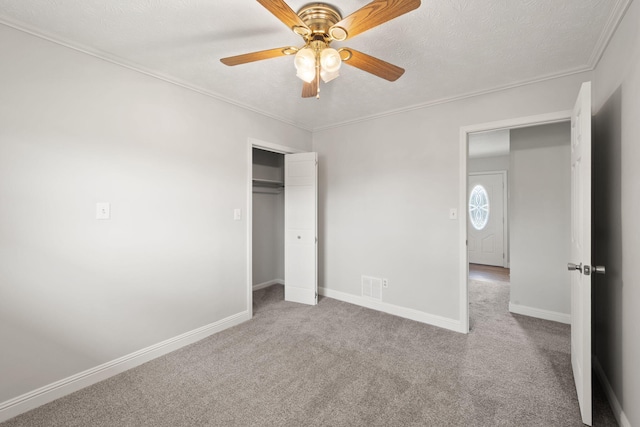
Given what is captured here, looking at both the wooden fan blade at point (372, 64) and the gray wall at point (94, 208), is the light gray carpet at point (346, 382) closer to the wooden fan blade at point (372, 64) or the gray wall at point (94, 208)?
the gray wall at point (94, 208)

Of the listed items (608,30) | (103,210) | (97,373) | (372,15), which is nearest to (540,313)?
(608,30)

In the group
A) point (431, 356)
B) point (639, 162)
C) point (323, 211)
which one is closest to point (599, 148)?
point (639, 162)

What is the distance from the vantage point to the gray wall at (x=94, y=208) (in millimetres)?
1758

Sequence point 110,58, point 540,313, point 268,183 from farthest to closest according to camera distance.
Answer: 1. point 268,183
2. point 540,313
3. point 110,58

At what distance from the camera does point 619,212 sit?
1.66 metres

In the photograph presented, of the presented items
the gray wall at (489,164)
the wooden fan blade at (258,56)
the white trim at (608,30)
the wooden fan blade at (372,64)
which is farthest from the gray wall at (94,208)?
the gray wall at (489,164)

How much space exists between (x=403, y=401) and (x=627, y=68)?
2342 millimetres

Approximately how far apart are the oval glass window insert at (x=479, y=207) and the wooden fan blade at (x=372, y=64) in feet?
18.1

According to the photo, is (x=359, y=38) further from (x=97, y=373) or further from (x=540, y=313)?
(x=540, y=313)

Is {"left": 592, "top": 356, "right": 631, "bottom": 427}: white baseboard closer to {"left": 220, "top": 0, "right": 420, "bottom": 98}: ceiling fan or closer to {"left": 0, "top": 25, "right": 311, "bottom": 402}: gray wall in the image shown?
{"left": 220, "top": 0, "right": 420, "bottom": 98}: ceiling fan

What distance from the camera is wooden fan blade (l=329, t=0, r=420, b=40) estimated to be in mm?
1232

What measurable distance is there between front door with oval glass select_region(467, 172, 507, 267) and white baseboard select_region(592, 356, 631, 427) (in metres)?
4.13

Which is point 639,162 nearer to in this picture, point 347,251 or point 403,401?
point 403,401

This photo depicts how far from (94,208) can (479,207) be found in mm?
6832
